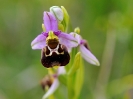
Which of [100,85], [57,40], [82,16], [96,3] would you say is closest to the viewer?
[57,40]

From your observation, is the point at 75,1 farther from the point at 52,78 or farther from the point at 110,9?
the point at 52,78

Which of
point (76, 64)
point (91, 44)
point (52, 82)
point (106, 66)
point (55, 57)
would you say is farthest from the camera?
point (91, 44)

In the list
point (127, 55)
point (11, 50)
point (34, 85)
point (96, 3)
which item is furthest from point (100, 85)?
point (11, 50)

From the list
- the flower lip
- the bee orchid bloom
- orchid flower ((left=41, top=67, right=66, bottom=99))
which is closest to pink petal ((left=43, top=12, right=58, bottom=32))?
the bee orchid bloom

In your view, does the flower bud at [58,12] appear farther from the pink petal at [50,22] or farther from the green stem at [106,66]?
the green stem at [106,66]

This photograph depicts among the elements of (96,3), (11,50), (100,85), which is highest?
(96,3)

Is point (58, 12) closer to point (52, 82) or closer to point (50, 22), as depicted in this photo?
point (50, 22)

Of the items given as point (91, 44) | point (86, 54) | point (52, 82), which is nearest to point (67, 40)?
point (86, 54)
